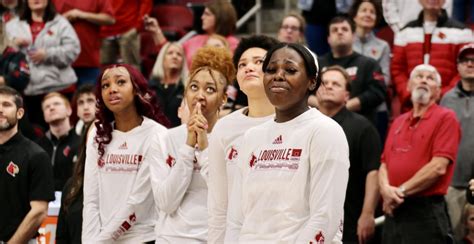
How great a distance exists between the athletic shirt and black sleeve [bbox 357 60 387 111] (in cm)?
430

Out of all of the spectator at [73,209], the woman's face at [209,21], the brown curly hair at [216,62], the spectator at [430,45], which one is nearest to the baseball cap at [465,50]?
the spectator at [430,45]

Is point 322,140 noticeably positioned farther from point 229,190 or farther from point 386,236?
point 386,236

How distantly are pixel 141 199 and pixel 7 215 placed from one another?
5.46ft

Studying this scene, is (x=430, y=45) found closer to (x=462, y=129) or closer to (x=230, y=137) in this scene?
(x=462, y=129)

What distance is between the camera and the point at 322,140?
5.77 meters

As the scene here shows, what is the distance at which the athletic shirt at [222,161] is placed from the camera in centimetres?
646

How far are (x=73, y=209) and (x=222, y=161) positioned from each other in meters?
2.25

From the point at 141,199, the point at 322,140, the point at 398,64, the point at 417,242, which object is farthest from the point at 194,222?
the point at 398,64

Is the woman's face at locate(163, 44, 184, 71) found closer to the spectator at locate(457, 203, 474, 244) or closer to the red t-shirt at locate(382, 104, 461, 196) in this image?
the red t-shirt at locate(382, 104, 461, 196)

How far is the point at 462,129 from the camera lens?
9.86 meters

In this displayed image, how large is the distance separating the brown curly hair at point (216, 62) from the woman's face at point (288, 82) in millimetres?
1569

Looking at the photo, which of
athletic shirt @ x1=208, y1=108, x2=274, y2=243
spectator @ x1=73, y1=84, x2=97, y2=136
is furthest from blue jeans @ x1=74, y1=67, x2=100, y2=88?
athletic shirt @ x1=208, y1=108, x2=274, y2=243

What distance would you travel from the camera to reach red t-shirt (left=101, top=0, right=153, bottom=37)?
1370 centimetres

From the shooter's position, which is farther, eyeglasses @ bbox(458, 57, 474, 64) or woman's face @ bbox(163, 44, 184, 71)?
woman's face @ bbox(163, 44, 184, 71)
